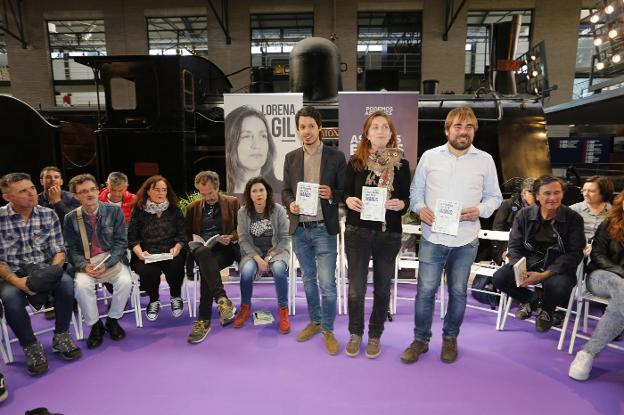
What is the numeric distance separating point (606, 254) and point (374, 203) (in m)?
1.48

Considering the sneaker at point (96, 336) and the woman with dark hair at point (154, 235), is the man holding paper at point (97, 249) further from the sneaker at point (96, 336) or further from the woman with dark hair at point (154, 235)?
the woman with dark hair at point (154, 235)

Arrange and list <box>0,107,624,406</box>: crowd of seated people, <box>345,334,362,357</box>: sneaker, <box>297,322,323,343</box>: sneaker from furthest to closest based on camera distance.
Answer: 1. <box>297,322,323,343</box>: sneaker
2. <box>345,334,362,357</box>: sneaker
3. <box>0,107,624,406</box>: crowd of seated people

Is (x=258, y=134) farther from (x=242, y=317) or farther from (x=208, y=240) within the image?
(x=242, y=317)

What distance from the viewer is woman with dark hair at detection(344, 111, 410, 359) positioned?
2.20 metres

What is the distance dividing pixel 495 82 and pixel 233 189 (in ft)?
13.8

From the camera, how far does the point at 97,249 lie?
9.36ft

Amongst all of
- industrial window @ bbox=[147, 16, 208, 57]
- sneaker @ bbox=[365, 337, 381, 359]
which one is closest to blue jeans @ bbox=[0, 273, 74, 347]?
sneaker @ bbox=[365, 337, 381, 359]

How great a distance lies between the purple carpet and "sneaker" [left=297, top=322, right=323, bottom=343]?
0.05 metres

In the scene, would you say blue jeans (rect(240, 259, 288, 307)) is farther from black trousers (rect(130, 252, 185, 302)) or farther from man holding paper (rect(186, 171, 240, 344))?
black trousers (rect(130, 252, 185, 302))

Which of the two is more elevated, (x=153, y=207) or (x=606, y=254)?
(x=153, y=207)

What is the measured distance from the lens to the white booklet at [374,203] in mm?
2154

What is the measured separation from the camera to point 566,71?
10.2m

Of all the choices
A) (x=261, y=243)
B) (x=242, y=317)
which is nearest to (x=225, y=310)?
(x=242, y=317)

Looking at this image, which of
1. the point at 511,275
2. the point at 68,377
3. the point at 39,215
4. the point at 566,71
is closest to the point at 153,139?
the point at 39,215
